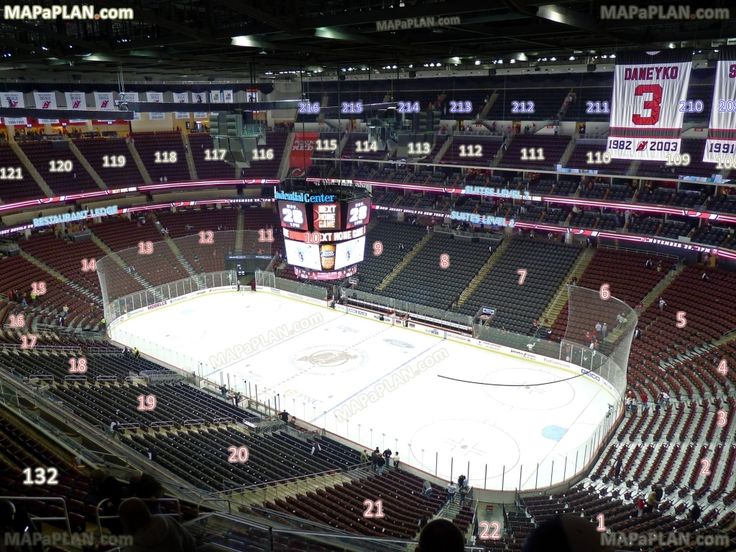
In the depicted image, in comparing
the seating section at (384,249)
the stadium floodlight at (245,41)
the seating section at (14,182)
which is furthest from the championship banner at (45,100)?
the seating section at (384,249)

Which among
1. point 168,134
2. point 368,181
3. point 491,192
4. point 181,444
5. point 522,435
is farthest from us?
point 168,134

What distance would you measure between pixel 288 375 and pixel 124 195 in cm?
2491

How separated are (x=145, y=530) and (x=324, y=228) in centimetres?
1884

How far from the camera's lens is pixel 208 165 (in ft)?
151

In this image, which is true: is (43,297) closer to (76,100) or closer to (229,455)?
(76,100)

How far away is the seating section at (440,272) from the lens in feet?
112

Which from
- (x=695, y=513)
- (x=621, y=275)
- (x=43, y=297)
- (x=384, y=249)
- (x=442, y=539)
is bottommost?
(x=695, y=513)

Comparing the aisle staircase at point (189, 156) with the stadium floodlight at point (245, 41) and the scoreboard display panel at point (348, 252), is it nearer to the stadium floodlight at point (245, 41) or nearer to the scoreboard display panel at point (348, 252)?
the scoreboard display panel at point (348, 252)

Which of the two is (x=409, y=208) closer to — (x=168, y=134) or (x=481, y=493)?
(x=168, y=134)

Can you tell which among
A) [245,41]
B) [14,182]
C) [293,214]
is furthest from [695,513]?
[14,182]

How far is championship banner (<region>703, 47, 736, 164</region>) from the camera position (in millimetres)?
13289

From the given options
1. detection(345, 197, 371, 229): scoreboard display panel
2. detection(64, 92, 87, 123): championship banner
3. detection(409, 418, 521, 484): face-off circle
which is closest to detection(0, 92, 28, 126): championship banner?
detection(64, 92, 87, 123): championship banner

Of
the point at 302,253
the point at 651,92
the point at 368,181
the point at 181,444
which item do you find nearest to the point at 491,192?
the point at 368,181

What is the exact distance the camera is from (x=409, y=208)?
40.4 m
